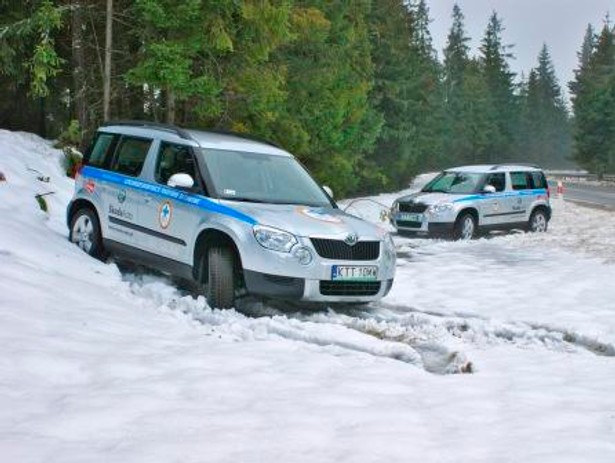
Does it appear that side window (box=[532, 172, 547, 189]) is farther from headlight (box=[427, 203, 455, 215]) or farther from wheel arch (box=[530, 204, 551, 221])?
headlight (box=[427, 203, 455, 215])

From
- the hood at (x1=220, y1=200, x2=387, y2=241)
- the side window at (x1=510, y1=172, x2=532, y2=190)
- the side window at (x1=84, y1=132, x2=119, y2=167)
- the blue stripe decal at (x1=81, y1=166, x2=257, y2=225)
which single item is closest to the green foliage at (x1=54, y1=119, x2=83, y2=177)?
the side window at (x1=84, y1=132, x2=119, y2=167)

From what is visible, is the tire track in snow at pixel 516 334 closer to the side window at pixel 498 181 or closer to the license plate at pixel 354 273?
the license plate at pixel 354 273

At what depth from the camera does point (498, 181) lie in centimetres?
1856

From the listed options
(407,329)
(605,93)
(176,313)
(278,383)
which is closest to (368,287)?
(407,329)

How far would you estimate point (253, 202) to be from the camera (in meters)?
8.37

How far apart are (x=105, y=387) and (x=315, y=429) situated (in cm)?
151

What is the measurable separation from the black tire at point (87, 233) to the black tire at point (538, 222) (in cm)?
1261

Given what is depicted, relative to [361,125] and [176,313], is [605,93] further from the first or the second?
[176,313]

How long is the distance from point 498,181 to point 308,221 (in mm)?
11697

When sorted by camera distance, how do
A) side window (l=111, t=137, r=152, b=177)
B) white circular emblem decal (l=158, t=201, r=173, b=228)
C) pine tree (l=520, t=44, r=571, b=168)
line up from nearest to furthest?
1. white circular emblem decal (l=158, t=201, r=173, b=228)
2. side window (l=111, t=137, r=152, b=177)
3. pine tree (l=520, t=44, r=571, b=168)

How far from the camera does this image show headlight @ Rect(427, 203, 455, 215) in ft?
55.7

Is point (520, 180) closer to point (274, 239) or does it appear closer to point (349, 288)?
point (349, 288)

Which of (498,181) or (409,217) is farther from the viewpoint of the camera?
(498,181)

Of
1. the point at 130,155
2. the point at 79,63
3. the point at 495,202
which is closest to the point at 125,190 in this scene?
the point at 130,155
